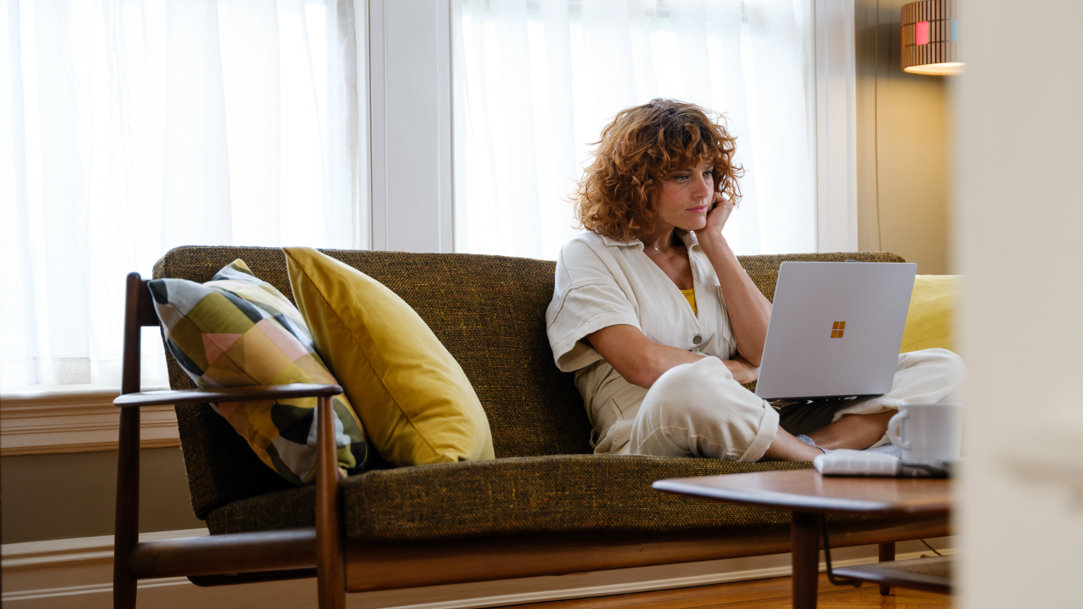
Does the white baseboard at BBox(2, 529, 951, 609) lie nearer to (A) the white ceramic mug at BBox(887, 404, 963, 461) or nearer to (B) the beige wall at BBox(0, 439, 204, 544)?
(B) the beige wall at BBox(0, 439, 204, 544)

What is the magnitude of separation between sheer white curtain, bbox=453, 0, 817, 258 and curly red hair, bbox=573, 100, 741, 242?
18.4 inches

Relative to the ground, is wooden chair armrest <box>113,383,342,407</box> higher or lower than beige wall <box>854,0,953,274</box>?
lower

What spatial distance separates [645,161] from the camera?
91.4 inches

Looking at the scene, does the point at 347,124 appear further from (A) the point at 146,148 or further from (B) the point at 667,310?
(B) the point at 667,310

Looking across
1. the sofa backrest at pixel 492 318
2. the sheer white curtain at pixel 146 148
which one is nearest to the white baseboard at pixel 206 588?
the sheer white curtain at pixel 146 148

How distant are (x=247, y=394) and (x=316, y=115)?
5.00ft

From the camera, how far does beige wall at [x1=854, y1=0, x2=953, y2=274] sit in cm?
363

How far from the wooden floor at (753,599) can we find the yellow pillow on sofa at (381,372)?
3.09ft

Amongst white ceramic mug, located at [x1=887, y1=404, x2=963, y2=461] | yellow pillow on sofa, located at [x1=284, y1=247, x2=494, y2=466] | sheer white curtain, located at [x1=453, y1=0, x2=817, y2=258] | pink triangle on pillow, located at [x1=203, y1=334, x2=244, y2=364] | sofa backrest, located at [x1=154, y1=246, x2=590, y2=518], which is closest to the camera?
white ceramic mug, located at [x1=887, y1=404, x2=963, y2=461]

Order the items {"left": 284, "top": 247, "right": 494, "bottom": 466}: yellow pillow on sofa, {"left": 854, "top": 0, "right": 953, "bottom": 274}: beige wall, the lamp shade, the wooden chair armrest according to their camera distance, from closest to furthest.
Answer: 1. the wooden chair armrest
2. {"left": 284, "top": 247, "right": 494, "bottom": 466}: yellow pillow on sofa
3. the lamp shade
4. {"left": 854, "top": 0, "right": 953, "bottom": 274}: beige wall

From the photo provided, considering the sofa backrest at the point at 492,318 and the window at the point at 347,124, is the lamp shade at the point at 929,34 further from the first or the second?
the sofa backrest at the point at 492,318

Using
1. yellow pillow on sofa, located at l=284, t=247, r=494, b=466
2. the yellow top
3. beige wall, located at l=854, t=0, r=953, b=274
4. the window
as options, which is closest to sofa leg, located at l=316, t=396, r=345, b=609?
yellow pillow on sofa, located at l=284, t=247, r=494, b=466

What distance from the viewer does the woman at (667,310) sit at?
6.24 ft

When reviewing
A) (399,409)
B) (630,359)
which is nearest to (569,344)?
(630,359)
